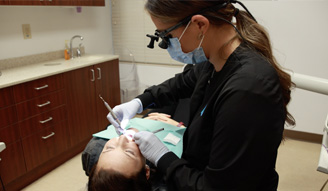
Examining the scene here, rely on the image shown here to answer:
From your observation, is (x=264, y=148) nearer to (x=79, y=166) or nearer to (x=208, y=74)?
(x=208, y=74)

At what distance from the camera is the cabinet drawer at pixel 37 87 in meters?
2.10

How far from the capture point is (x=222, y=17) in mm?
945

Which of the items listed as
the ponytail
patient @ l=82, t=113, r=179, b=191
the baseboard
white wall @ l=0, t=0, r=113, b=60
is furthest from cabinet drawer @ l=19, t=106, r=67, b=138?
the baseboard

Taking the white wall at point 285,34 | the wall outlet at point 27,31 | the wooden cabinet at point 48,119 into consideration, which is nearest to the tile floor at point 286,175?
the wooden cabinet at point 48,119

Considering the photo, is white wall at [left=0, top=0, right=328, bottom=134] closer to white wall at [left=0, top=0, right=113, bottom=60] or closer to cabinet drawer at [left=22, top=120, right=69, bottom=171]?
white wall at [left=0, top=0, right=113, bottom=60]

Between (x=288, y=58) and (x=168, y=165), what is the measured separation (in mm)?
2392

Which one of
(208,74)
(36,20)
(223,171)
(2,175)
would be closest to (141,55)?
(36,20)

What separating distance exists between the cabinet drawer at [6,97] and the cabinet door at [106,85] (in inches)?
39.3

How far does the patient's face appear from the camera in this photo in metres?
1.21

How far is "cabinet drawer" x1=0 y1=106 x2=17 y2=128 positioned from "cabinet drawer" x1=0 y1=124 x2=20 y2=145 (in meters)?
0.04

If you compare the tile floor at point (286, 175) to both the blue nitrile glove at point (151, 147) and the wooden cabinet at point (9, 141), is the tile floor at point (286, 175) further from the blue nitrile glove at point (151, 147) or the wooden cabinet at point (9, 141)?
the blue nitrile glove at point (151, 147)

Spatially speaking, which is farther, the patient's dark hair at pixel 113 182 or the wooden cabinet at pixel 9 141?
the wooden cabinet at pixel 9 141

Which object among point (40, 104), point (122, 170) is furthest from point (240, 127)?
point (40, 104)

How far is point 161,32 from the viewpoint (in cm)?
105
